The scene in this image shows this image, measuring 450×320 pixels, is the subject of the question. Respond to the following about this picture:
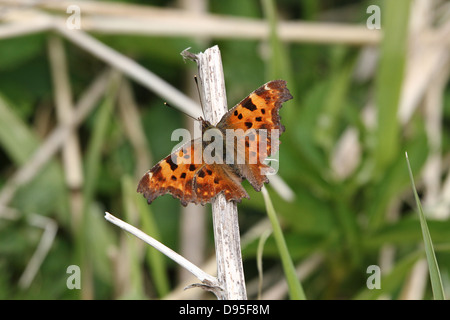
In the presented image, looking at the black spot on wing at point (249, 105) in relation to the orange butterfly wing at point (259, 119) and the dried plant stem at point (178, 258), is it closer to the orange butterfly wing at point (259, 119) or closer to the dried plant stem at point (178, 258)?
the orange butterfly wing at point (259, 119)

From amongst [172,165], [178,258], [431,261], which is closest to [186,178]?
[172,165]

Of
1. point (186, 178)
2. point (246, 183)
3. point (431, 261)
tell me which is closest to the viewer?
point (431, 261)

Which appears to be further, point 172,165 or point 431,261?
point 172,165

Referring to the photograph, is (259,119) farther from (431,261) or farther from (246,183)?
(246,183)

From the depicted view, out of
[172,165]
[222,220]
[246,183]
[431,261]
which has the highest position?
[246,183]

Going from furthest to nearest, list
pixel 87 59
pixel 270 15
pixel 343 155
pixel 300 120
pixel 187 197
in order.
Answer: pixel 87 59, pixel 343 155, pixel 300 120, pixel 270 15, pixel 187 197

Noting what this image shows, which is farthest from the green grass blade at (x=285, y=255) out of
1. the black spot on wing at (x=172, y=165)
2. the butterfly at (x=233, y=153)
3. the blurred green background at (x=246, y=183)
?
the blurred green background at (x=246, y=183)
